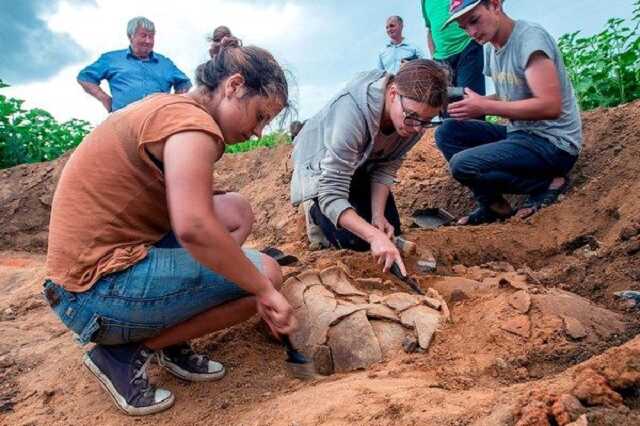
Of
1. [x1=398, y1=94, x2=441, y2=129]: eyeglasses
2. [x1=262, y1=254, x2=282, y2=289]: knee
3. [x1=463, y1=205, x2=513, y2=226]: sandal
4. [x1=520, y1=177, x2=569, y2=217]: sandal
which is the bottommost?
[x1=463, y1=205, x2=513, y2=226]: sandal

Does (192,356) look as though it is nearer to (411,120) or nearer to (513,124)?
(411,120)

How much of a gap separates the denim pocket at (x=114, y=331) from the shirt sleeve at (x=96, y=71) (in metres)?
3.75

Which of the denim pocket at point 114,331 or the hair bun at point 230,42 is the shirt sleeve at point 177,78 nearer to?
the hair bun at point 230,42

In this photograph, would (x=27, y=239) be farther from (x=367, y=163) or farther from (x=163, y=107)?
(x=163, y=107)

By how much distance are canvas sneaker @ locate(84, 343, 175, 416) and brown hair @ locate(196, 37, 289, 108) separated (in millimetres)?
953

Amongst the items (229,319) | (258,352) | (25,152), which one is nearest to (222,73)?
(229,319)

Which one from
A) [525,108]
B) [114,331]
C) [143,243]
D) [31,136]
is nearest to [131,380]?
[114,331]

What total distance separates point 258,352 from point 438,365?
30.4 inches

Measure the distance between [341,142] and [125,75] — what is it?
9.93 ft

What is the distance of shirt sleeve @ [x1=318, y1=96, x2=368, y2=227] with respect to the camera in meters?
3.00

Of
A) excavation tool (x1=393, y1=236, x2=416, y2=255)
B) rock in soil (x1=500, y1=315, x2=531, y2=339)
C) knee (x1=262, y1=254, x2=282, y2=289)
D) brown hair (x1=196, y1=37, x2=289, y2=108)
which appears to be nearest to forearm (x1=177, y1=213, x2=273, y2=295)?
knee (x1=262, y1=254, x2=282, y2=289)

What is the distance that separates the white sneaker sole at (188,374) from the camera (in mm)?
2428

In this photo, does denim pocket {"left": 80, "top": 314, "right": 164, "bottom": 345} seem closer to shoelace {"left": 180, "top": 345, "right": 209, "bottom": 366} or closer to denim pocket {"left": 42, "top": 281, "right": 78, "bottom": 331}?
denim pocket {"left": 42, "top": 281, "right": 78, "bottom": 331}

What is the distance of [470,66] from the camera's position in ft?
15.8
